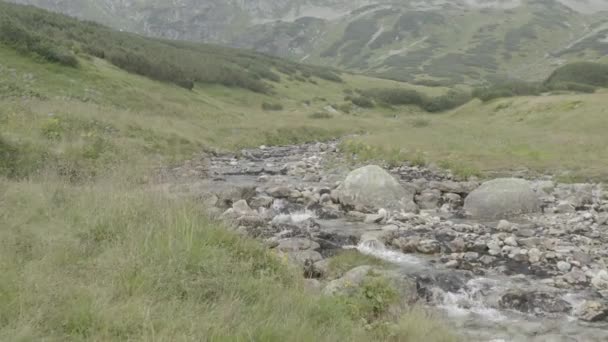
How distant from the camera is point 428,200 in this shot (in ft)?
58.4

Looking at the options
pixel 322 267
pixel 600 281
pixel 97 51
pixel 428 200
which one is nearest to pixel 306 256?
pixel 322 267

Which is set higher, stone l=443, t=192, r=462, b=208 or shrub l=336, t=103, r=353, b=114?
stone l=443, t=192, r=462, b=208

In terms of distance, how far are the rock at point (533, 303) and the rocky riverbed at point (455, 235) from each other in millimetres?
18

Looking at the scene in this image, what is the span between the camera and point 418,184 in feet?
66.2

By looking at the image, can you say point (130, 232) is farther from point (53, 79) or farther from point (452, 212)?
point (53, 79)

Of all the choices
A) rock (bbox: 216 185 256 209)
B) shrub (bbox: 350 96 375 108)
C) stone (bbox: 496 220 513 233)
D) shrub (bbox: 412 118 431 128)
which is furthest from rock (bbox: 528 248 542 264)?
shrub (bbox: 350 96 375 108)

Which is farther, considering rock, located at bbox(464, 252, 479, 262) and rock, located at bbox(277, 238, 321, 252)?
rock, located at bbox(464, 252, 479, 262)

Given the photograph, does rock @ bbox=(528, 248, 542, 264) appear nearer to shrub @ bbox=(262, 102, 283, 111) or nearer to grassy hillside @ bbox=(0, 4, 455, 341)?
grassy hillside @ bbox=(0, 4, 455, 341)

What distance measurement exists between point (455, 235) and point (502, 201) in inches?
145

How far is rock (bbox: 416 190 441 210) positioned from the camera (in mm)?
17531

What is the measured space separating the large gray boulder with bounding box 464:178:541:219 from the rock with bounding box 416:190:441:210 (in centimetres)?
111

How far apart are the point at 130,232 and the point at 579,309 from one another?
7.70 metres

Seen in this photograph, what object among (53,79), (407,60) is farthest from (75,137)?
(407,60)

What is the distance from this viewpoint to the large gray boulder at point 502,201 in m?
16.2
